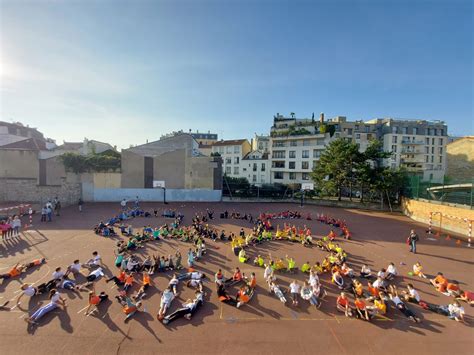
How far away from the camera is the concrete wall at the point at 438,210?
20016mm

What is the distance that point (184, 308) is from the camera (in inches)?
338

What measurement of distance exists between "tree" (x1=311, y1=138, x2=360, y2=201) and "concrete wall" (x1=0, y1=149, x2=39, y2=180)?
128 feet

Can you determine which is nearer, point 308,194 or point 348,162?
point 348,162

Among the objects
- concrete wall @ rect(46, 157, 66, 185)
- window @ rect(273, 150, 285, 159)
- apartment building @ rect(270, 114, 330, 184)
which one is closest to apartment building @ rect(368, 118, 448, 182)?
apartment building @ rect(270, 114, 330, 184)

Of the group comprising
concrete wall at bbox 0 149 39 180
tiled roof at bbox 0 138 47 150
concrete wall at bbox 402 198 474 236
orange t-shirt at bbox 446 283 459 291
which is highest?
tiled roof at bbox 0 138 47 150

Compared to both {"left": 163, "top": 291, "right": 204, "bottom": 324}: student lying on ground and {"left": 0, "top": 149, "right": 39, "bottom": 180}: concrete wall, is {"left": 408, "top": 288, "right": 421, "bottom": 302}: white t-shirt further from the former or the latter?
{"left": 0, "top": 149, "right": 39, "bottom": 180}: concrete wall

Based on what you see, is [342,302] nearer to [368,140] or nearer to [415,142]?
[368,140]

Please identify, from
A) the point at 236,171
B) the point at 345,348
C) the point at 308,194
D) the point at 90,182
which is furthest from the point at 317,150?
the point at 345,348

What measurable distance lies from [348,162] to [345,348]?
25738mm

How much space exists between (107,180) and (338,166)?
30163 mm

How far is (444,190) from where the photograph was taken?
930 inches

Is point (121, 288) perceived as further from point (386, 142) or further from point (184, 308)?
point (386, 142)

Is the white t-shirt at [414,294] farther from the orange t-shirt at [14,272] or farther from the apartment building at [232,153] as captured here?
the apartment building at [232,153]

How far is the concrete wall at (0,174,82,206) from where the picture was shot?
30.0 m
